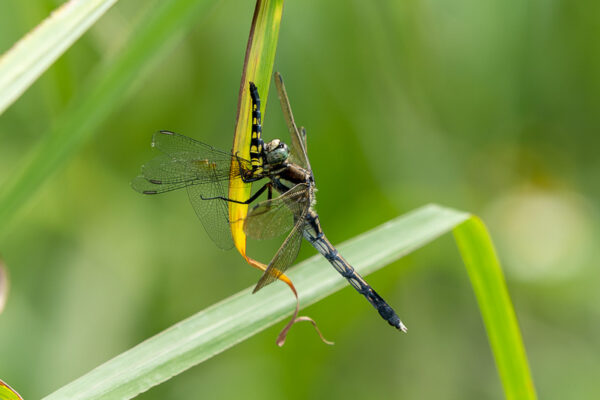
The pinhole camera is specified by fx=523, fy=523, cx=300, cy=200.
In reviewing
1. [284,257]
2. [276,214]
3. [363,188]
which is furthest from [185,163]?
[363,188]

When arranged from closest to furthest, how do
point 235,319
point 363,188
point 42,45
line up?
point 42,45 < point 235,319 < point 363,188

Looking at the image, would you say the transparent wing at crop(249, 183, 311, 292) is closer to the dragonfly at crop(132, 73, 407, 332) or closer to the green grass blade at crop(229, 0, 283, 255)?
the dragonfly at crop(132, 73, 407, 332)

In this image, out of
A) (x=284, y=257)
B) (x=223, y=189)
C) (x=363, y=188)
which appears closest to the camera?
(x=284, y=257)

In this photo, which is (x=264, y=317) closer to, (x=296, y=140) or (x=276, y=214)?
(x=276, y=214)

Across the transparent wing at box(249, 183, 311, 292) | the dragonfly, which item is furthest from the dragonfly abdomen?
the transparent wing at box(249, 183, 311, 292)

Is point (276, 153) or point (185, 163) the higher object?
point (185, 163)

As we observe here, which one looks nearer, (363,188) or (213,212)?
(213,212)

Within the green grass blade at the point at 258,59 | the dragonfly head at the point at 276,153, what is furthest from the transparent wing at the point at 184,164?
the green grass blade at the point at 258,59
